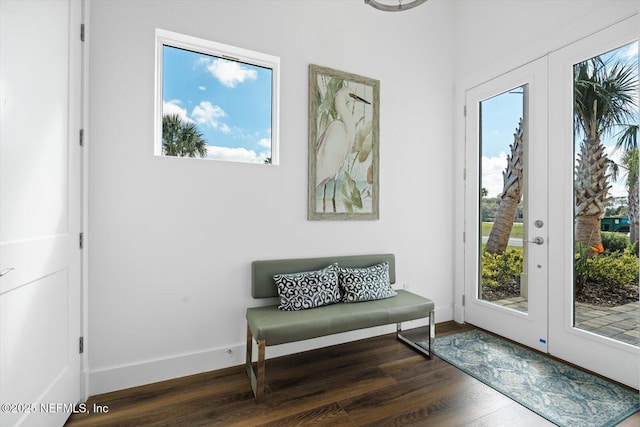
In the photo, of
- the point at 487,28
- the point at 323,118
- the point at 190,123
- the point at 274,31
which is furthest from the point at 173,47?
the point at 487,28

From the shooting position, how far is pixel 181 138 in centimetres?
231

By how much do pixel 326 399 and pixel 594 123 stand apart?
2.66 m

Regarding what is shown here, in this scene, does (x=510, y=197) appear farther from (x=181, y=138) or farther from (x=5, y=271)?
(x=5, y=271)

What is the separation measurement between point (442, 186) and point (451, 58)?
1.39 meters

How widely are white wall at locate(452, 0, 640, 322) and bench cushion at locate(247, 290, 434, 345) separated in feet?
3.97

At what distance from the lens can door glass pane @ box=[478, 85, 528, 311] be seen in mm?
2723

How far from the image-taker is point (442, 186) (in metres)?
3.28

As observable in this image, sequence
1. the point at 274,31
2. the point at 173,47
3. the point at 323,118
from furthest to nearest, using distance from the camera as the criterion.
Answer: the point at 323,118, the point at 274,31, the point at 173,47

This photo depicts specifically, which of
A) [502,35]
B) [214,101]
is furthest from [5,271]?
[502,35]

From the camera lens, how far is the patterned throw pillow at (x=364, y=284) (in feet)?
7.98

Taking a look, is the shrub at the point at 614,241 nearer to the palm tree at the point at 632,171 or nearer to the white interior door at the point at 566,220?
the palm tree at the point at 632,171

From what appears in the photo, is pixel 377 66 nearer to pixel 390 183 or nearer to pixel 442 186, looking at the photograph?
pixel 390 183

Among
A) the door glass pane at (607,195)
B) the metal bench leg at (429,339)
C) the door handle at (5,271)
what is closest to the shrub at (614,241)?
the door glass pane at (607,195)

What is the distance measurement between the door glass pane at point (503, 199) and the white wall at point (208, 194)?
2.09 feet
